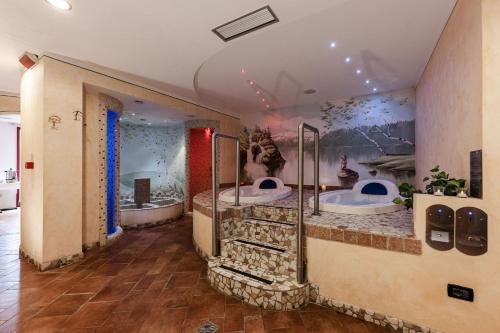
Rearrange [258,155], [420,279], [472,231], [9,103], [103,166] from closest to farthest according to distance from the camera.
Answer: [472,231], [420,279], [103,166], [9,103], [258,155]

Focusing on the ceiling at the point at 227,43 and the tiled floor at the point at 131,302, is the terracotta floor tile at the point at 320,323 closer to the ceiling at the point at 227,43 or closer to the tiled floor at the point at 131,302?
the tiled floor at the point at 131,302

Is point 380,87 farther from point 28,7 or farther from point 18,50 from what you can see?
point 18,50

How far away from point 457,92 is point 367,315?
196 cm

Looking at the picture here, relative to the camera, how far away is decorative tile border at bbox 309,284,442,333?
5.29 feet

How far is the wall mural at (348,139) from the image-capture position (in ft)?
13.6

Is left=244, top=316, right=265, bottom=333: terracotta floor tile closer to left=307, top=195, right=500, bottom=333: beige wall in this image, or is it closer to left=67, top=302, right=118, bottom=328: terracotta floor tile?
left=307, top=195, right=500, bottom=333: beige wall

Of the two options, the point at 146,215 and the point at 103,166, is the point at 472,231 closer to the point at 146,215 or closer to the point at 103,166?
the point at 103,166

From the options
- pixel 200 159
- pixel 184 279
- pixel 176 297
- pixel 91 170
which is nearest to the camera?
pixel 176 297

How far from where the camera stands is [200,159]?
5.91 m

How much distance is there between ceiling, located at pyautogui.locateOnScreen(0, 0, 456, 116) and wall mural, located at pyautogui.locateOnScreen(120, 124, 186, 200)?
269 centimetres

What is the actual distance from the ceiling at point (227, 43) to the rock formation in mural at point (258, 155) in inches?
77.2

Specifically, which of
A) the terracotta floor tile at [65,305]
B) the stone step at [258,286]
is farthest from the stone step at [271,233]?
the terracotta floor tile at [65,305]

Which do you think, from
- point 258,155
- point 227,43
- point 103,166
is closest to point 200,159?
point 258,155

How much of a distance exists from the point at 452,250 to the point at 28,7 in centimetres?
376
